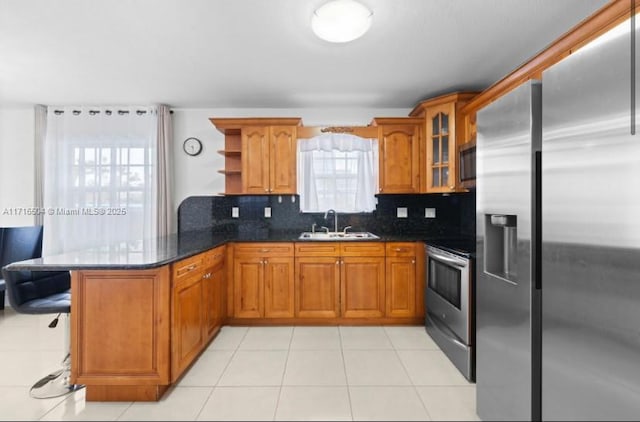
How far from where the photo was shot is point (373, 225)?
11.8 ft

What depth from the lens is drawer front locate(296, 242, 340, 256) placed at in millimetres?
2998

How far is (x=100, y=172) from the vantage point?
11.7ft

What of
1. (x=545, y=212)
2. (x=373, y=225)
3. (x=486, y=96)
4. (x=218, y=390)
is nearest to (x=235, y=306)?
(x=218, y=390)

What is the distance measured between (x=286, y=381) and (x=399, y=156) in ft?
7.90

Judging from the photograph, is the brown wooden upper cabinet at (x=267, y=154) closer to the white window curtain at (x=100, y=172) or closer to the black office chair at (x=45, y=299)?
the white window curtain at (x=100, y=172)

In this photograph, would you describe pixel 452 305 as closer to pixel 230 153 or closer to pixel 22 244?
pixel 230 153

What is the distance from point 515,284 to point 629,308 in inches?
17.8

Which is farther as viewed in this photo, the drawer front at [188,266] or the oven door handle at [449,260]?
the oven door handle at [449,260]

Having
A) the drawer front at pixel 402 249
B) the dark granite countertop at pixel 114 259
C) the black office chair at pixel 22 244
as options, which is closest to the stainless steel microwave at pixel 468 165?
the drawer front at pixel 402 249

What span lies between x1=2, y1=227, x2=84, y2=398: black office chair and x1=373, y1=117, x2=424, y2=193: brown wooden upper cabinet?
2827mm

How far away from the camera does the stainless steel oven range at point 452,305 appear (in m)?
2.07

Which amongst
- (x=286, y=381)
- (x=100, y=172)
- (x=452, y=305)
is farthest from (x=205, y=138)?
(x=452, y=305)

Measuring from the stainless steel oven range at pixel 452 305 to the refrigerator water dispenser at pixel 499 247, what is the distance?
0.58m

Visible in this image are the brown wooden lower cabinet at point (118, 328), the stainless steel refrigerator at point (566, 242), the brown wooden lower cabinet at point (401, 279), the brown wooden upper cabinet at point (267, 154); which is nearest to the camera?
the stainless steel refrigerator at point (566, 242)
